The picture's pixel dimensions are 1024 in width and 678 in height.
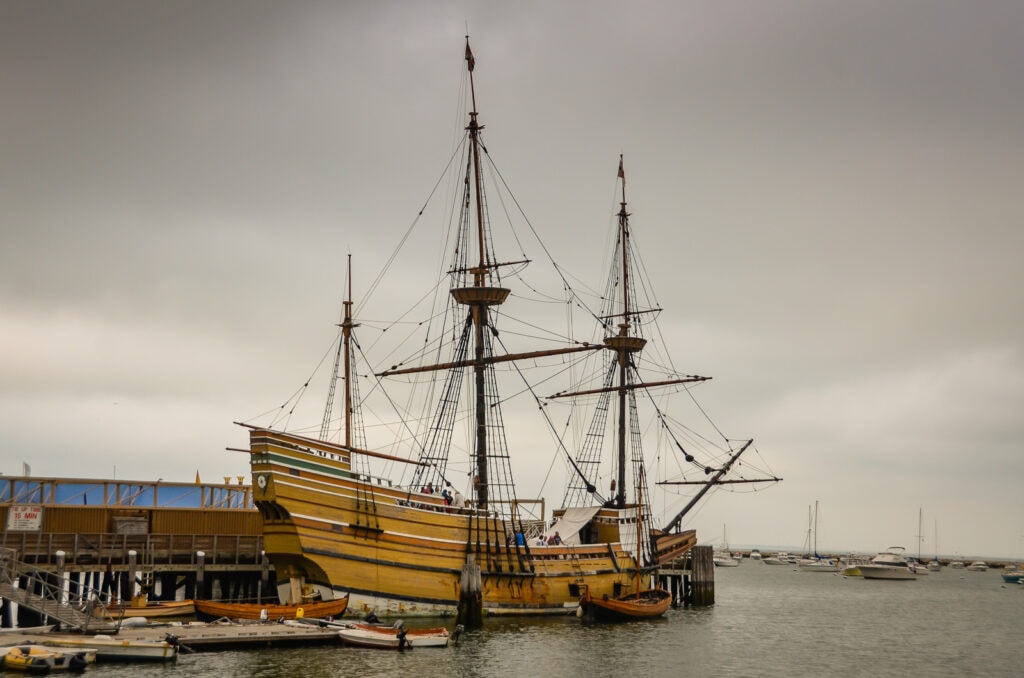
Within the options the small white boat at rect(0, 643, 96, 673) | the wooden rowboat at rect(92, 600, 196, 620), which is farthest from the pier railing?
the small white boat at rect(0, 643, 96, 673)

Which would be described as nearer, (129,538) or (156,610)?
(156,610)

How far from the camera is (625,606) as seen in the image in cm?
5625

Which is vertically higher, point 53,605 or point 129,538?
point 129,538

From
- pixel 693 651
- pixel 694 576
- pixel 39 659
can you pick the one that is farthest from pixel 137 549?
pixel 694 576

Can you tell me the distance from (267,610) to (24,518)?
40.4 ft

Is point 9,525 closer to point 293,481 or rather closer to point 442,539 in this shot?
point 293,481

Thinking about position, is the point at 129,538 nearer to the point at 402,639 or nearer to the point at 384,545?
the point at 384,545

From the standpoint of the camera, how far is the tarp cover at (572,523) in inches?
2370

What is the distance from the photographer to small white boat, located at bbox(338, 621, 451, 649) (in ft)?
140

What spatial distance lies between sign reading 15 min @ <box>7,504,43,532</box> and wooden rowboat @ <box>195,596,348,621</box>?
9.17 m

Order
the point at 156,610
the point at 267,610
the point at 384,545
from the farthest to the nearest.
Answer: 1. the point at 384,545
2. the point at 156,610
3. the point at 267,610

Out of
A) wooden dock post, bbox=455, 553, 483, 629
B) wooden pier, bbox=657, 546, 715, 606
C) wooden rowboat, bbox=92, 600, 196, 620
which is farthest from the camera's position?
wooden pier, bbox=657, 546, 715, 606

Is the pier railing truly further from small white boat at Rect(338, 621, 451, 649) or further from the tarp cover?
the tarp cover

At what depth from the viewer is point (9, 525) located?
161 ft
